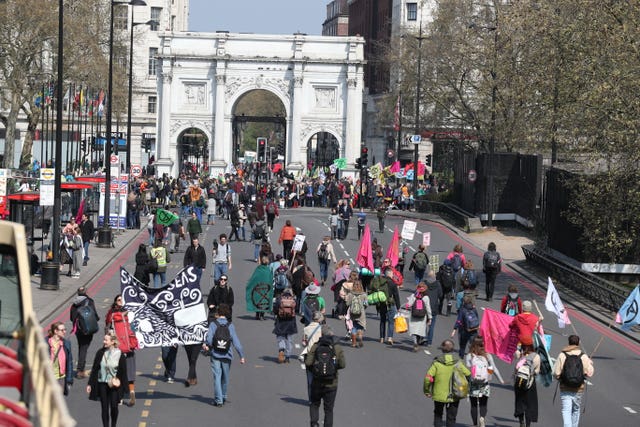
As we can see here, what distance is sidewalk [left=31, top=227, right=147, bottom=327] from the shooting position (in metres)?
29.6

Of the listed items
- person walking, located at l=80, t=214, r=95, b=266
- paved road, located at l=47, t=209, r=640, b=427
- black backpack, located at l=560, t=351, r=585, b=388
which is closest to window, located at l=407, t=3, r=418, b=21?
person walking, located at l=80, t=214, r=95, b=266

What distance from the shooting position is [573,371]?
17.5 m

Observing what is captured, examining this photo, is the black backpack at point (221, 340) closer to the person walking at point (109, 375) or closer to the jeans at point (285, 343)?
the person walking at point (109, 375)

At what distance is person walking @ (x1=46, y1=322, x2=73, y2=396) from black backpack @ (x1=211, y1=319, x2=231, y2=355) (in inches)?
84.5

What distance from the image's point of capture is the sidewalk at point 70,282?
29.6 m

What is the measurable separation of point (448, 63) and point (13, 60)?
77.1 feet

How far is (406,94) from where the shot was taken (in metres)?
77.1

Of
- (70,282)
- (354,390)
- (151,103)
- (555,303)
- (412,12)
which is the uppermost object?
(412,12)

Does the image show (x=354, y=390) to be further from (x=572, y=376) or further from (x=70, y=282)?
(x=70, y=282)

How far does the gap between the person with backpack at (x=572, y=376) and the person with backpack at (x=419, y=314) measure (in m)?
6.92

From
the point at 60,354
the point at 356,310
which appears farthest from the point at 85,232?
the point at 60,354

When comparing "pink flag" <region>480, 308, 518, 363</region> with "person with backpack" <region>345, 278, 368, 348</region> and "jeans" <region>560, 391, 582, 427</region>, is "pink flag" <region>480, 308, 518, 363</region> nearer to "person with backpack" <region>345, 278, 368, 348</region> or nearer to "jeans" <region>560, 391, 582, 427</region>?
"person with backpack" <region>345, 278, 368, 348</region>

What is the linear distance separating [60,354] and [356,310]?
25.9 feet

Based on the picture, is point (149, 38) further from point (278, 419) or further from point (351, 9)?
point (278, 419)
